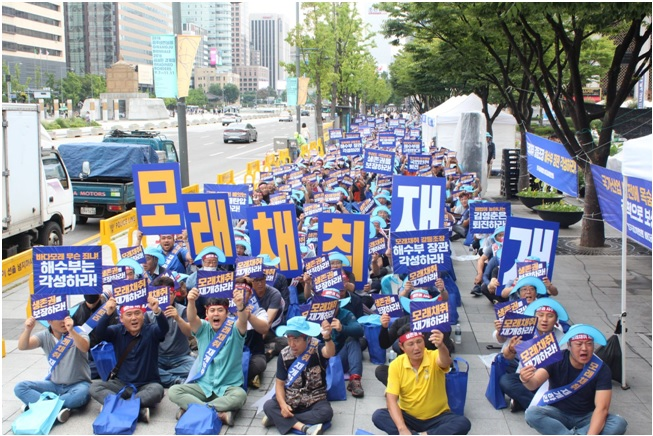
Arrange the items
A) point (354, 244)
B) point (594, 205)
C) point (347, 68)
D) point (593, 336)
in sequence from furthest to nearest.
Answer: point (347, 68), point (594, 205), point (354, 244), point (593, 336)

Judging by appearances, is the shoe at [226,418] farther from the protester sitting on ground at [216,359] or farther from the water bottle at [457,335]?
the water bottle at [457,335]

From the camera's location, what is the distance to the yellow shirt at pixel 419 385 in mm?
6008

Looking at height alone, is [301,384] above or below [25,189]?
below

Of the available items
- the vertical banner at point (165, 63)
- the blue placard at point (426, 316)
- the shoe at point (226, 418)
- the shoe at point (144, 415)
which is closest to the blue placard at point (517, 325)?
the blue placard at point (426, 316)

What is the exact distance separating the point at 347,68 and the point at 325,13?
21.2ft

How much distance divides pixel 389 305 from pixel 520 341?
138cm

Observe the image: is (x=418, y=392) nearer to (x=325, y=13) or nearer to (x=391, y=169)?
(x=391, y=169)

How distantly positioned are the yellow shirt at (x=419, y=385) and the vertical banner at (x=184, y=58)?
33.9 ft

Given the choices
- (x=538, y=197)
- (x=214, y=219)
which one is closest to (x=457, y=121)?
(x=538, y=197)

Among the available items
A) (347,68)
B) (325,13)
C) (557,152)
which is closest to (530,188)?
(557,152)

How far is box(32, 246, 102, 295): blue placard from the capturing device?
734 cm

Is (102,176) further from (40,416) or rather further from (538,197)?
(40,416)

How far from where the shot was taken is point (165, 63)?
15.0m

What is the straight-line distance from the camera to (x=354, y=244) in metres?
9.29
